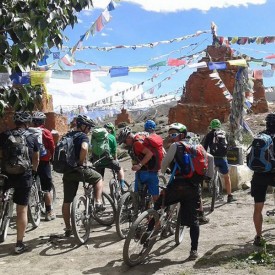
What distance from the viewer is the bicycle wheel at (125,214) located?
618 cm

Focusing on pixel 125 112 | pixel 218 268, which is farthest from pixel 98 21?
pixel 125 112

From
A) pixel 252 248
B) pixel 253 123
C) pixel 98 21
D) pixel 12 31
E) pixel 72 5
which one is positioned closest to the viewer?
pixel 12 31

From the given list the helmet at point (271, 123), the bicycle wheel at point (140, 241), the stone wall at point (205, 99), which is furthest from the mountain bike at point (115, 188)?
the stone wall at point (205, 99)

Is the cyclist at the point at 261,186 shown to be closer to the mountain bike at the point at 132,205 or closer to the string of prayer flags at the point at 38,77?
the mountain bike at the point at 132,205

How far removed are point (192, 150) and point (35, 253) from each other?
2697 mm

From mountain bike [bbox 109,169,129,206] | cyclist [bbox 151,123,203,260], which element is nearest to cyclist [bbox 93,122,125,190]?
mountain bike [bbox 109,169,129,206]

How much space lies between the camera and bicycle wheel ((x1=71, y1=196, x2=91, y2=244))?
5.81 m

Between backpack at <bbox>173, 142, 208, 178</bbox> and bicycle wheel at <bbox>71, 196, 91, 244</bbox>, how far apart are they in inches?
69.2

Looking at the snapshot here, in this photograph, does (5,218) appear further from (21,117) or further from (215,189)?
(215,189)

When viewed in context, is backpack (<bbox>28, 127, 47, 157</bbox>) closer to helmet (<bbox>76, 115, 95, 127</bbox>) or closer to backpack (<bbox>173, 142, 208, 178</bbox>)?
helmet (<bbox>76, 115, 95, 127</bbox>)

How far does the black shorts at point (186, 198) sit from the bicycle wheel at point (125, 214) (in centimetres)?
129

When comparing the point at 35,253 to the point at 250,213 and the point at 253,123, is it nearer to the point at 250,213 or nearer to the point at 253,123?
the point at 250,213

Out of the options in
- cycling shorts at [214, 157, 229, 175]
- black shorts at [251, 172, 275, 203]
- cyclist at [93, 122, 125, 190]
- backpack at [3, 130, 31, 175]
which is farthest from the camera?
cycling shorts at [214, 157, 229, 175]

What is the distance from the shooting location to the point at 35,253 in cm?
572
